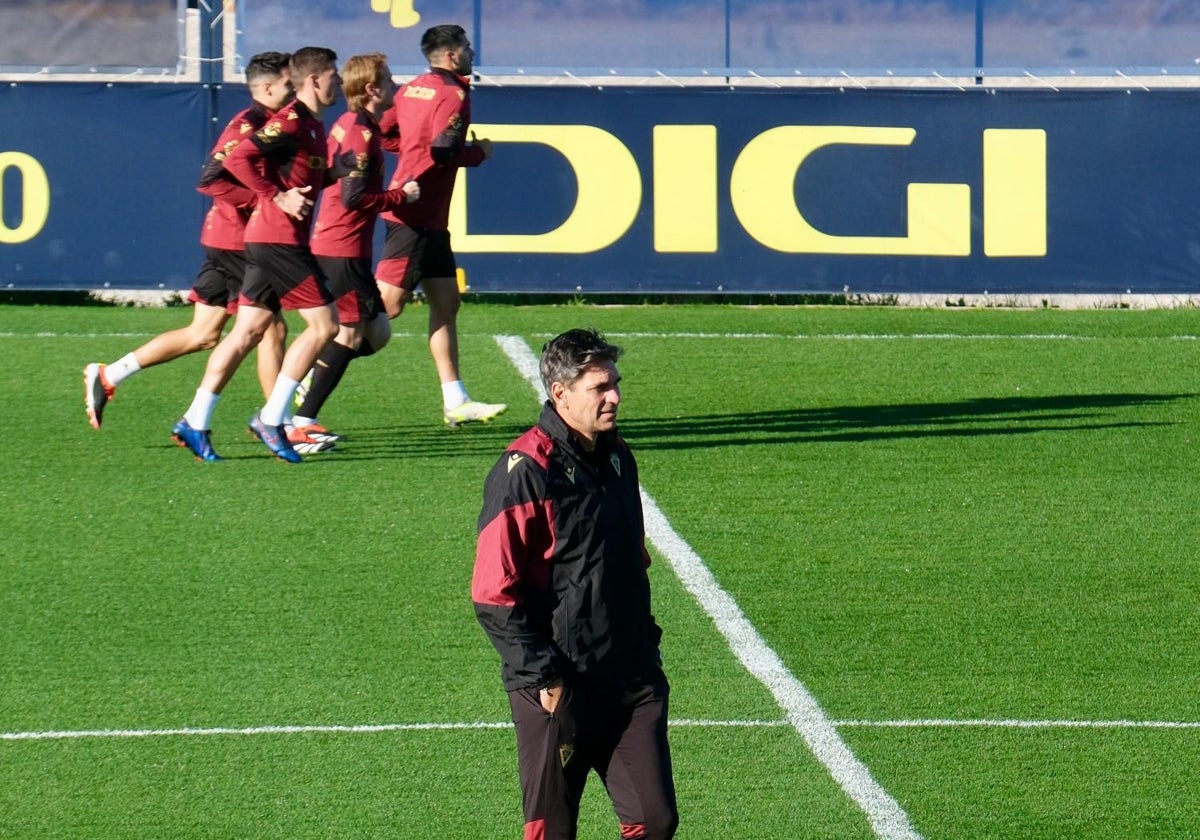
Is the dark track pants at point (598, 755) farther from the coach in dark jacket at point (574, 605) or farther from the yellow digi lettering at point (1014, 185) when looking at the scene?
the yellow digi lettering at point (1014, 185)

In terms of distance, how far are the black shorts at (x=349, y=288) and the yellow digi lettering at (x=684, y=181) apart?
5.73m

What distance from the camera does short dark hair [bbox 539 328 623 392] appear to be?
15.3 ft

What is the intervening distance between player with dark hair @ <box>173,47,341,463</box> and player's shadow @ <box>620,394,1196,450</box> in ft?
6.46

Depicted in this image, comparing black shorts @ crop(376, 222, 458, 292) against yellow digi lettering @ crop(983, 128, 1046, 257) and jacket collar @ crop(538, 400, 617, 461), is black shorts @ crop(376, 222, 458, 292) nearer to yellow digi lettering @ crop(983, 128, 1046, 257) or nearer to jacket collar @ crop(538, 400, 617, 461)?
yellow digi lettering @ crop(983, 128, 1046, 257)

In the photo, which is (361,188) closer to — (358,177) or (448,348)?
(358,177)

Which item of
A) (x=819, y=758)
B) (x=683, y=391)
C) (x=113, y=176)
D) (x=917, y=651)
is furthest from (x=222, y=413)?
(x=819, y=758)

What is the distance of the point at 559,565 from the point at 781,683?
8.01 feet

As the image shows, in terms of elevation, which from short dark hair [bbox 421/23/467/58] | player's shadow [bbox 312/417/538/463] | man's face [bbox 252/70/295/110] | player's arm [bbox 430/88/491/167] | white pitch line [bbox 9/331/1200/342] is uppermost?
short dark hair [bbox 421/23/467/58]

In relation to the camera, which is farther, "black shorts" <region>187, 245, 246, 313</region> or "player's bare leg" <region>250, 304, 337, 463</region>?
"black shorts" <region>187, 245, 246, 313</region>

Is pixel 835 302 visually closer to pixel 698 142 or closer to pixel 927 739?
pixel 698 142

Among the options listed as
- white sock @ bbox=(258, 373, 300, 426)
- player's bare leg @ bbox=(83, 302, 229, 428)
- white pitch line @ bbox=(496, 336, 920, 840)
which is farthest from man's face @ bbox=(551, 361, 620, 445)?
player's bare leg @ bbox=(83, 302, 229, 428)

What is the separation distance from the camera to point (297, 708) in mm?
6633

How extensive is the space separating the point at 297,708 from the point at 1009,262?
1077 centimetres

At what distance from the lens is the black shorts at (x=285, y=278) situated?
396 inches
